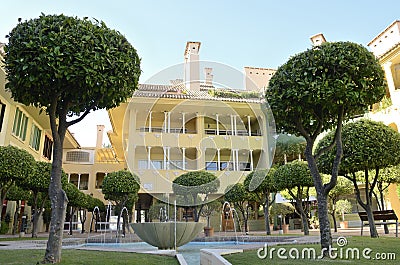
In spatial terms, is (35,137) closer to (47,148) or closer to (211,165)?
(47,148)

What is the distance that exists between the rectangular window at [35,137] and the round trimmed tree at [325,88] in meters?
18.7

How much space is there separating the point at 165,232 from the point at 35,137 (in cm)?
1678

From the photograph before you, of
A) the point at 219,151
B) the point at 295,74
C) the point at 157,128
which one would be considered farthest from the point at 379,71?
the point at 157,128

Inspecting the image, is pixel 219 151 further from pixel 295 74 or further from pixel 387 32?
pixel 295 74

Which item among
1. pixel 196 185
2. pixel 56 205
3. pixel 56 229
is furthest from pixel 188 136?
pixel 56 229

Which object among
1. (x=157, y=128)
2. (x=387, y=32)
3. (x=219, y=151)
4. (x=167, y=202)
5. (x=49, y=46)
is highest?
(x=387, y=32)

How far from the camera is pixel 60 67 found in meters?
4.46

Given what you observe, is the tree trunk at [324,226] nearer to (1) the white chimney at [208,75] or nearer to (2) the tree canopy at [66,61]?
(2) the tree canopy at [66,61]

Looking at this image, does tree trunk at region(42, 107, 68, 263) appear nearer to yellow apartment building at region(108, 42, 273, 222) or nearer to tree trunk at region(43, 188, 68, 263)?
tree trunk at region(43, 188, 68, 263)

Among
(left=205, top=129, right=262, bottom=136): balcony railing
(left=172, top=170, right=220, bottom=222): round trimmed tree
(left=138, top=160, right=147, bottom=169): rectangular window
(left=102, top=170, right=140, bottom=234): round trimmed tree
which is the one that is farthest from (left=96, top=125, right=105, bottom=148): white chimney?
(left=102, top=170, right=140, bottom=234): round trimmed tree

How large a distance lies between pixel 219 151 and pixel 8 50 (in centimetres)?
1779

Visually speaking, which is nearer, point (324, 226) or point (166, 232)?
point (324, 226)

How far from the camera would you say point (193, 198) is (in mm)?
18938

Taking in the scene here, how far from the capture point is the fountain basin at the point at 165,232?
303 inches
